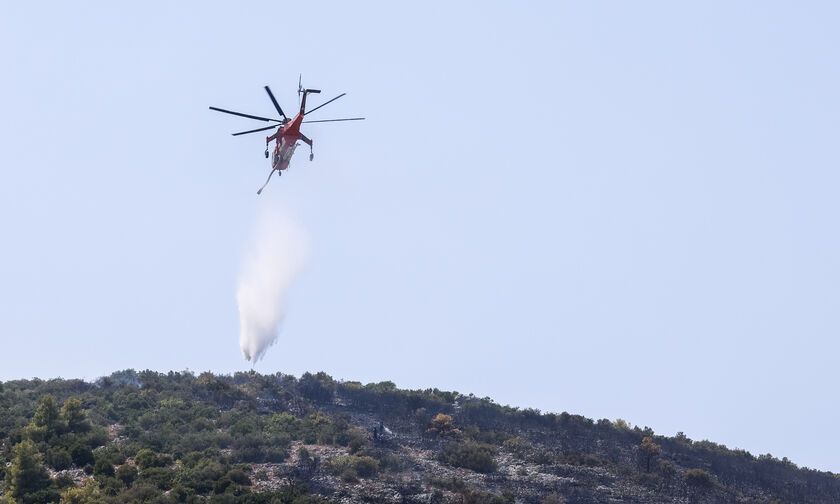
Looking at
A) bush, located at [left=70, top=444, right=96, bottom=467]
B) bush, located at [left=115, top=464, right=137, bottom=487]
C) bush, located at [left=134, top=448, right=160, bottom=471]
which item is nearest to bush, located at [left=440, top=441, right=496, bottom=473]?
bush, located at [left=134, top=448, right=160, bottom=471]

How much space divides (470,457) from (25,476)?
26.7m

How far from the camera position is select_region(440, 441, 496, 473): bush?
67.2 meters

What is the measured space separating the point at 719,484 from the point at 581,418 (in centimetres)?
1617

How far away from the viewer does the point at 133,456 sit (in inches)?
2491

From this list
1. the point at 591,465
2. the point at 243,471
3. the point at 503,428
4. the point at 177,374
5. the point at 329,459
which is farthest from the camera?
the point at 177,374

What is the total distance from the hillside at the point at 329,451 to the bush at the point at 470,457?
0.30ft

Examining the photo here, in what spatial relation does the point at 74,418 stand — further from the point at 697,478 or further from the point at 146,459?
the point at 697,478

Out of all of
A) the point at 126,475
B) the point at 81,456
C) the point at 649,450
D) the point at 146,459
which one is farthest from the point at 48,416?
the point at 649,450

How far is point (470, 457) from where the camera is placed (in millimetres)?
67750

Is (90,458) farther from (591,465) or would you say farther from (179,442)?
(591,465)

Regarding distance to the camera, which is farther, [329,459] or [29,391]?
[29,391]

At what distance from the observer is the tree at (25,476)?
2174 inches

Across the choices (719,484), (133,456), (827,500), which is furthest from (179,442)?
(827,500)

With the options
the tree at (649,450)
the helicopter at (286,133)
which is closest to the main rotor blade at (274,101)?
the helicopter at (286,133)
